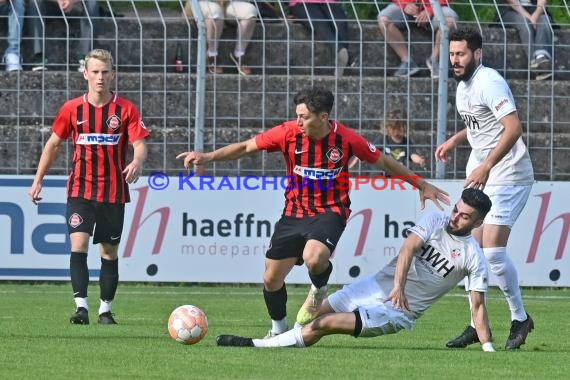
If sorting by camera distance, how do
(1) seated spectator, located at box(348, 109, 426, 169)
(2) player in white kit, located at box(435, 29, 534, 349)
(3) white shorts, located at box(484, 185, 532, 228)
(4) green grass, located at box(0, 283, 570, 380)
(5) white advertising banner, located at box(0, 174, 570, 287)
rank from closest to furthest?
(4) green grass, located at box(0, 283, 570, 380)
(2) player in white kit, located at box(435, 29, 534, 349)
(3) white shorts, located at box(484, 185, 532, 228)
(5) white advertising banner, located at box(0, 174, 570, 287)
(1) seated spectator, located at box(348, 109, 426, 169)

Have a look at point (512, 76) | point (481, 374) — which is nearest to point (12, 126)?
point (512, 76)

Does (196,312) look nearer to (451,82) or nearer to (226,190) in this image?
(226,190)

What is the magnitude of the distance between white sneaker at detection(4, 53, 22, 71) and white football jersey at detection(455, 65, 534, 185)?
22.8 feet

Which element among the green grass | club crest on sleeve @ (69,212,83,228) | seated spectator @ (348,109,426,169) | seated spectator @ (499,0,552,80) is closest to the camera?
the green grass

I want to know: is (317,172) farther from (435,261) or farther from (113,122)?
(113,122)

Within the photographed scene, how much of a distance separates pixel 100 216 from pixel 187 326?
2.36 meters

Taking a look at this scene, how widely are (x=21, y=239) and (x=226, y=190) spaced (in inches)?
84.4

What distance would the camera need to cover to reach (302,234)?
30.6 ft

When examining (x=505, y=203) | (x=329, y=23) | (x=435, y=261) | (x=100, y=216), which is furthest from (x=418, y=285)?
(x=329, y=23)

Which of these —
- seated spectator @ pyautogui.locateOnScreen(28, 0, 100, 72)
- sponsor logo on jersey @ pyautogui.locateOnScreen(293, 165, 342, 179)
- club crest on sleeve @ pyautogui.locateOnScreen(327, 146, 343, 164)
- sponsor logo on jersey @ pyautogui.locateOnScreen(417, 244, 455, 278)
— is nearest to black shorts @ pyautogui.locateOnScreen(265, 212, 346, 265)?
sponsor logo on jersey @ pyautogui.locateOnScreen(293, 165, 342, 179)

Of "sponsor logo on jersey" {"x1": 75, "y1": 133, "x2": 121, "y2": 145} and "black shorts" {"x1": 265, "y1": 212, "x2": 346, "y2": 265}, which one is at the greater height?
"sponsor logo on jersey" {"x1": 75, "y1": 133, "x2": 121, "y2": 145}

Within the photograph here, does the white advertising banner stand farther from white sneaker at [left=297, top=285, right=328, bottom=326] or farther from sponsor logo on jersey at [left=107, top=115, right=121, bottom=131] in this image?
white sneaker at [left=297, top=285, right=328, bottom=326]

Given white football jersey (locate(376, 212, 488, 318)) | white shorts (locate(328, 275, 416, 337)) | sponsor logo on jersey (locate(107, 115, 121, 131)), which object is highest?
sponsor logo on jersey (locate(107, 115, 121, 131))

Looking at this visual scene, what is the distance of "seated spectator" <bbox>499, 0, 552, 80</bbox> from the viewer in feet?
51.2
